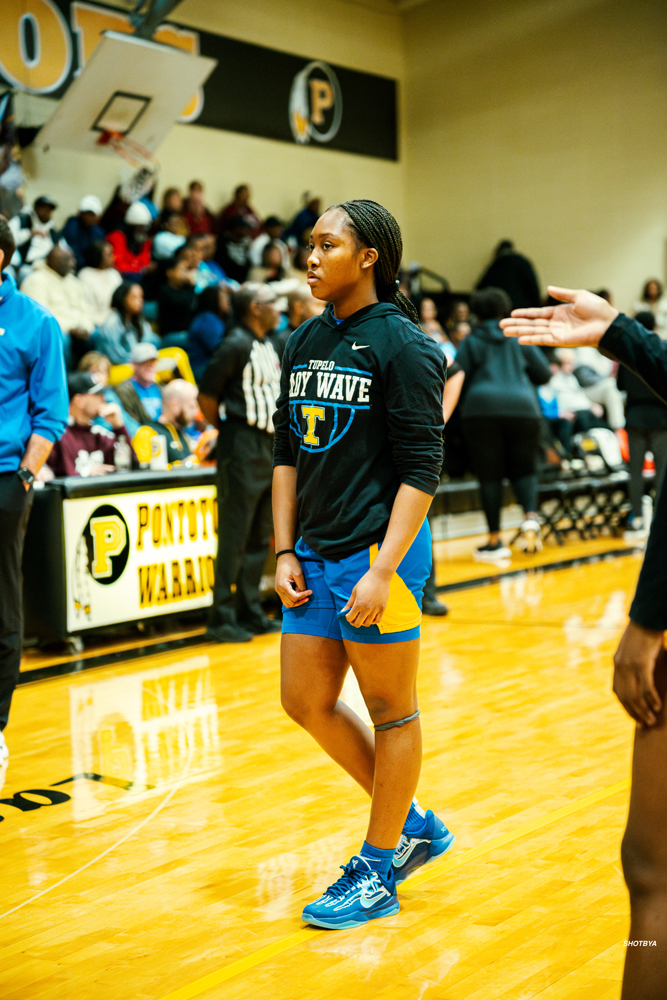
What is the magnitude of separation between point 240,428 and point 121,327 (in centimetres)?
444

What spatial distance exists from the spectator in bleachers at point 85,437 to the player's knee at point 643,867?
4.90m

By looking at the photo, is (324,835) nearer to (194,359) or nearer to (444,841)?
(444,841)

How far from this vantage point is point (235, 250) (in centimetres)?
1233

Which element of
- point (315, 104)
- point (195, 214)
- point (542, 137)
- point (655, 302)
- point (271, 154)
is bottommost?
point (655, 302)

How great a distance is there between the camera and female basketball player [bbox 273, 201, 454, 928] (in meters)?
2.42

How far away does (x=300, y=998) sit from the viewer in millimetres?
2193

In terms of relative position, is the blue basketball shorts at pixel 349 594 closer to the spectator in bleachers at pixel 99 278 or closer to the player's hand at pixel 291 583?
the player's hand at pixel 291 583

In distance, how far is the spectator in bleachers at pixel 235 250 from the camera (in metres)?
12.3

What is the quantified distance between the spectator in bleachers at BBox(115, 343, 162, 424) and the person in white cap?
2547 millimetres

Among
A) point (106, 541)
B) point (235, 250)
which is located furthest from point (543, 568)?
point (235, 250)

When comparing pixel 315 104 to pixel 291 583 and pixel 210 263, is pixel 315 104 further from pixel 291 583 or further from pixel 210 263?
pixel 291 583

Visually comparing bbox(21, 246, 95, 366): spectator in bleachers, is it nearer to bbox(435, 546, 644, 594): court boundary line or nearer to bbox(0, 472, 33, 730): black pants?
bbox(435, 546, 644, 594): court boundary line

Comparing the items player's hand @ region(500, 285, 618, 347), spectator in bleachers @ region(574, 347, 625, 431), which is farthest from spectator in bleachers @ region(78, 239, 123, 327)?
player's hand @ region(500, 285, 618, 347)

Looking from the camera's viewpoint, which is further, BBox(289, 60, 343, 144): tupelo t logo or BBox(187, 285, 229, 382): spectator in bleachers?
BBox(289, 60, 343, 144): tupelo t logo
